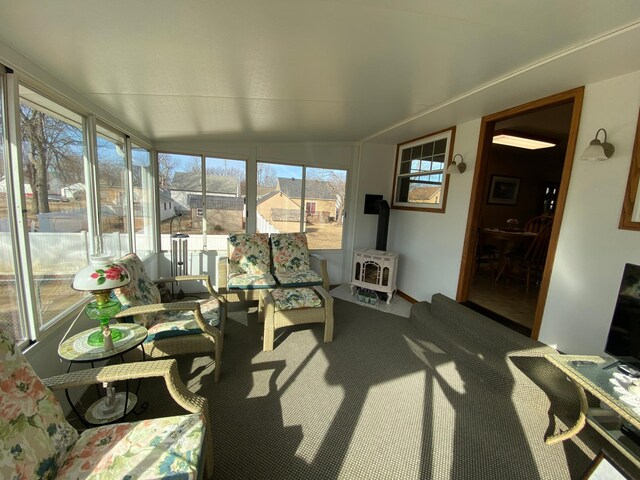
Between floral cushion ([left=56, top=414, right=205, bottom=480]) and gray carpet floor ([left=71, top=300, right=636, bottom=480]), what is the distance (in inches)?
19.4

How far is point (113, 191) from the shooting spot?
268 cm

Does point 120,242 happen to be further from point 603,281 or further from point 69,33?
point 603,281

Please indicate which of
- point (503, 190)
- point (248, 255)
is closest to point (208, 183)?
point (248, 255)

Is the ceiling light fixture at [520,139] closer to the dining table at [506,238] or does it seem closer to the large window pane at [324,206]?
the dining table at [506,238]

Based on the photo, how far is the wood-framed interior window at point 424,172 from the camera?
3453 mm

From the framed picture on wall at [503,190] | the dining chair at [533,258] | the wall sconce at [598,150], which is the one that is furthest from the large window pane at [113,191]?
the framed picture on wall at [503,190]

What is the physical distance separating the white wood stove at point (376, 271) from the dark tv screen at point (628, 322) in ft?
7.68

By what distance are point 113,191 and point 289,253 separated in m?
2.10

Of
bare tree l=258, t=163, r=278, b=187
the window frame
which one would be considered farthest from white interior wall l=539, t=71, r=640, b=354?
the window frame

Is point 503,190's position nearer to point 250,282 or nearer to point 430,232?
point 430,232

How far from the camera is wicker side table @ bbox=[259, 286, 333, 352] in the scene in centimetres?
253

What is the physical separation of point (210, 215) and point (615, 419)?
4.40 metres

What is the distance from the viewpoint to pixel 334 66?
1.71 meters

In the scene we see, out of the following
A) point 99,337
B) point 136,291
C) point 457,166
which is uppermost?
point 457,166
